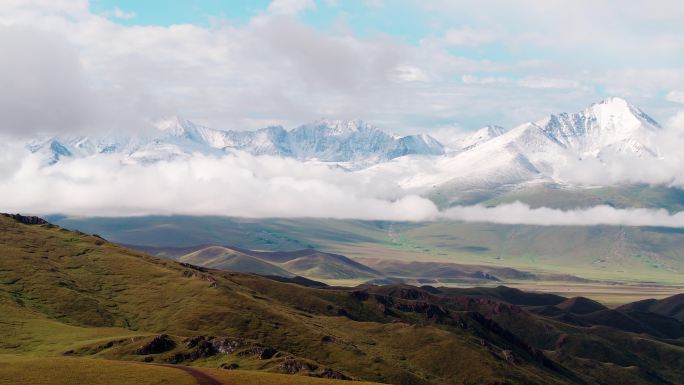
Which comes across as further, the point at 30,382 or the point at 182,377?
the point at 182,377

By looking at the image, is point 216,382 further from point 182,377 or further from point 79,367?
point 79,367

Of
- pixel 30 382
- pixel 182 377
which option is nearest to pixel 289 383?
pixel 182 377

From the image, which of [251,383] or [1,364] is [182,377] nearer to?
[251,383]

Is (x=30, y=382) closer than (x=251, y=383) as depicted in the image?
Yes

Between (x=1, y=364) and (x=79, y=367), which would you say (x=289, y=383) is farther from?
(x=1, y=364)

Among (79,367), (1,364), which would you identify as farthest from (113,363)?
(1,364)

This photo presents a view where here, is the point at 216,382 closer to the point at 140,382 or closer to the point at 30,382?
the point at 140,382

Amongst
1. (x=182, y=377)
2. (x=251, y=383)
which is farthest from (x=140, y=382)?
(x=251, y=383)

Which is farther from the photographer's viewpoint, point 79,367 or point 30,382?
point 79,367
